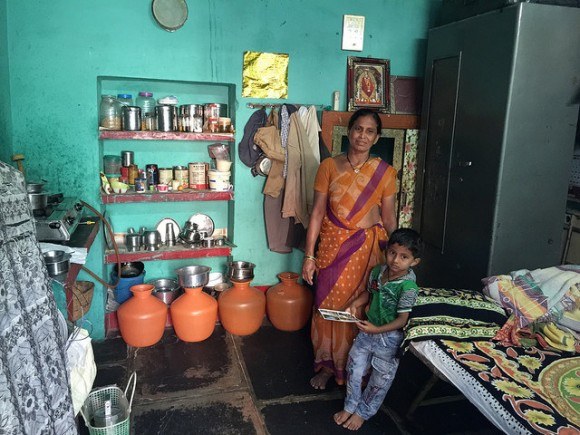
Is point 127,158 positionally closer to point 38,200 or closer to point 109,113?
point 109,113

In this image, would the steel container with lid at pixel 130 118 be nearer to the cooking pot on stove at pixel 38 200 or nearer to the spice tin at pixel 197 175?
the spice tin at pixel 197 175

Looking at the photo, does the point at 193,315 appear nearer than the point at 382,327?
No

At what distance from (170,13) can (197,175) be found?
1164mm

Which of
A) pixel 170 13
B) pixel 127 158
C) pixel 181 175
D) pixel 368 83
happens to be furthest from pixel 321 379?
pixel 170 13

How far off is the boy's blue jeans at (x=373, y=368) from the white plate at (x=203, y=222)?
1797 millimetres

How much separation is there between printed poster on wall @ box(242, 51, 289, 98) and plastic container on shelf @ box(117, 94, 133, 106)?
829mm

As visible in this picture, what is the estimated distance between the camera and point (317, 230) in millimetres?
2797

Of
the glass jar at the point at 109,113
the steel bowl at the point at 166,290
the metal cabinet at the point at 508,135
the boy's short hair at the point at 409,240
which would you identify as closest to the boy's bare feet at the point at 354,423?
the boy's short hair at the point at 409,240

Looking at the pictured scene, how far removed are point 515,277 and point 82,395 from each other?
224 cm

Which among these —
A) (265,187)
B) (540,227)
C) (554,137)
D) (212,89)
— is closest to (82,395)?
(265,187)

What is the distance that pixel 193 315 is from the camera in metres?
3.26

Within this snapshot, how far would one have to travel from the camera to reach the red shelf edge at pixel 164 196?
3232 mm

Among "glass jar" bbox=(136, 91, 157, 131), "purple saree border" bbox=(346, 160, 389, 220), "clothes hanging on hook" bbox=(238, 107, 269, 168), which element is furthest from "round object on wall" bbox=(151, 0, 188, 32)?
"purple saree border" bbox=(346, 160, 389, 220)

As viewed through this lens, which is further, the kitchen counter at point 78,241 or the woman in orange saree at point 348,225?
the woman in orange saree at point 348,225
